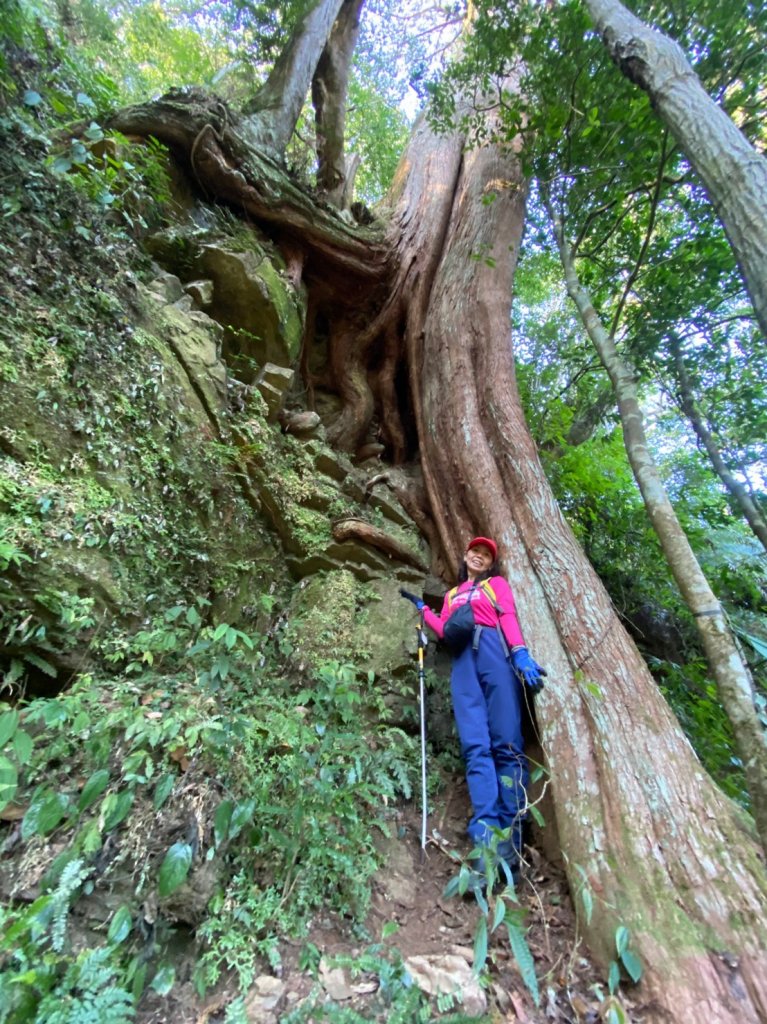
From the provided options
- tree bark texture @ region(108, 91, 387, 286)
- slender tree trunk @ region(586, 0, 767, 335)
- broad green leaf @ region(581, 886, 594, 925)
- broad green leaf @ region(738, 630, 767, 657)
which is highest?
tree bark texture @ region(108, 91, 387, 286)

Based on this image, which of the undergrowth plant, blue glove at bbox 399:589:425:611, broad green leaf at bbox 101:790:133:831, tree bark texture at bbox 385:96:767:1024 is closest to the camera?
the undergrowth plant

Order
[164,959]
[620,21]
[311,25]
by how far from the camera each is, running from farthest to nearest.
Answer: [311,25], [620,21], [164,959]

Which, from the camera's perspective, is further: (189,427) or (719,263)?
(719,263)

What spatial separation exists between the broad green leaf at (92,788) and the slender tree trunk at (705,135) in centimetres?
358

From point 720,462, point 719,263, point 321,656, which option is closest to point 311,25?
point 719,263

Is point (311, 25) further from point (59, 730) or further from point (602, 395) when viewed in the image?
point (59, 730)

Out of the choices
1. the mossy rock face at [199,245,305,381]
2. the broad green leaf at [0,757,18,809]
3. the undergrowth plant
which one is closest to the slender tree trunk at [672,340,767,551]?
the undergrowth plant

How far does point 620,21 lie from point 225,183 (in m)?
4.06

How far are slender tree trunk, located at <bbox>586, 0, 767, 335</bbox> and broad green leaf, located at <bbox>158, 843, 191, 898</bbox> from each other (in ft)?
11.3

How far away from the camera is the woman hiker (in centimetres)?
304

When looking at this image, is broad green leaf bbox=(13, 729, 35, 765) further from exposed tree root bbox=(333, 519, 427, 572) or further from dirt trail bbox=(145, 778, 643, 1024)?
exposed tree root bbox=(333, 519, 427, 572)

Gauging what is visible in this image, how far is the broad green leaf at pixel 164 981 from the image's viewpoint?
1.75 m

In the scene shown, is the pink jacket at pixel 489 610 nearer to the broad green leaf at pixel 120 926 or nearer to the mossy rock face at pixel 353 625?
the mossy rock face at pixel 353 625

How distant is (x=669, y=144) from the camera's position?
4.95 m
